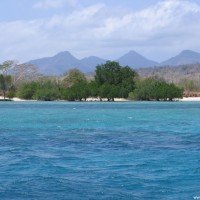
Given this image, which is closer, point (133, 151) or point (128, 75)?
point (133, 151)

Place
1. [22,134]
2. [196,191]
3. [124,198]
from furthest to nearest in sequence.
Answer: [22,134] < [196,191] < [124,198]

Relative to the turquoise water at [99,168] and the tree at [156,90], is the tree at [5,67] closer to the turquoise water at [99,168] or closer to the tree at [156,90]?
the tree at [156,90]

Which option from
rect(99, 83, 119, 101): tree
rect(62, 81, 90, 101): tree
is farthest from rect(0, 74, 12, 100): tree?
rect(99, 83, 119, 101): tree

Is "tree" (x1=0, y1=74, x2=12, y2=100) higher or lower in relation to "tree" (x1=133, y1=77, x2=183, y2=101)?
higher

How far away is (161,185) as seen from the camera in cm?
1781

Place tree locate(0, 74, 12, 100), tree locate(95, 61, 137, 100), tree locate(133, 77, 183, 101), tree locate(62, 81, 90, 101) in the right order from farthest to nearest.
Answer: tree locate(0, 74, 12, 100) < tree locate(95, 61, 137, 100) < tree locate(62, 81, 90, 101) < tree locate(133, 77, 183, 101)

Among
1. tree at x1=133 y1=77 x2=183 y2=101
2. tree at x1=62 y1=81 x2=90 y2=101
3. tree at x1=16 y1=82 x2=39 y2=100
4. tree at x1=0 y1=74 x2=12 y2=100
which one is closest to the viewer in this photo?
tree at x1=133 y1=77 x2=183 y2=101


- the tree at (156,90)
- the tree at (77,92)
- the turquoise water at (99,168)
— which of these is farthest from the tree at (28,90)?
the turquoise water at (99,168)

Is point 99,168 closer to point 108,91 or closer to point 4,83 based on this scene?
point 108,91

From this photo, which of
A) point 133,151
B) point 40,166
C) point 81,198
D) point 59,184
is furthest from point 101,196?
point 133,151

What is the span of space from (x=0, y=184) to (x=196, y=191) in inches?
233

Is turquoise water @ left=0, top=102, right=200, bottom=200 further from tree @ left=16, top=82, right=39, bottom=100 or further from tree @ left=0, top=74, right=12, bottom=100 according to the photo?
tree @ left=0, top=74, right=12, bottom=100

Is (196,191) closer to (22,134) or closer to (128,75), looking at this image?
(22,134)

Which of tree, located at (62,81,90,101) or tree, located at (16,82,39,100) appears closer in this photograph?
tree, located at (62,81,90,101)
